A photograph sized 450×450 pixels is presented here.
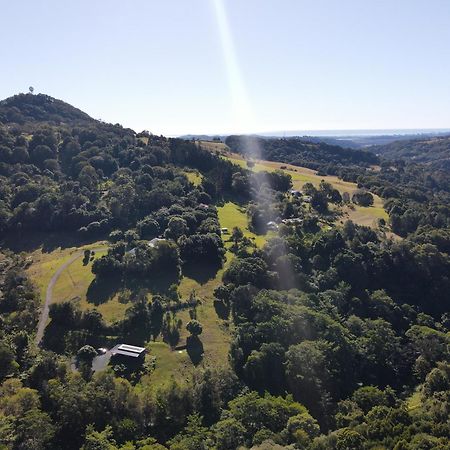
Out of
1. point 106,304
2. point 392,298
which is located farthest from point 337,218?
point 106,304

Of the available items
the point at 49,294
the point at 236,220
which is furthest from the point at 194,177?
the point at 49,294

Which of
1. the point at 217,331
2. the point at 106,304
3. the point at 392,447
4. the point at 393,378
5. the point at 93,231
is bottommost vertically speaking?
the point at 393,378

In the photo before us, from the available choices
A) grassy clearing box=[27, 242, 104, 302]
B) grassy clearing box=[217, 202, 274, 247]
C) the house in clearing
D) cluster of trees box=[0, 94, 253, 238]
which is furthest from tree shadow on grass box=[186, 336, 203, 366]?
cluster of trees box=[0, 94, 253, 238]

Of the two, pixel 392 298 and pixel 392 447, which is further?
pixel 392 298

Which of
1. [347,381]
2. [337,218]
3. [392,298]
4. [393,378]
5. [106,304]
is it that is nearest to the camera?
[347,381]

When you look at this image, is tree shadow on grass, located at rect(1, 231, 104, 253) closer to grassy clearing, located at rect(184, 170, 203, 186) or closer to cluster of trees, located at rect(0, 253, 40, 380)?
cluster of trees, located at rect(0, 253, 40, 380)

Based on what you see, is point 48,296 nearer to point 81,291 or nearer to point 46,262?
point 81,291

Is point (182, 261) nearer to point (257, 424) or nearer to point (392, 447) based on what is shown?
point (257, 424)
